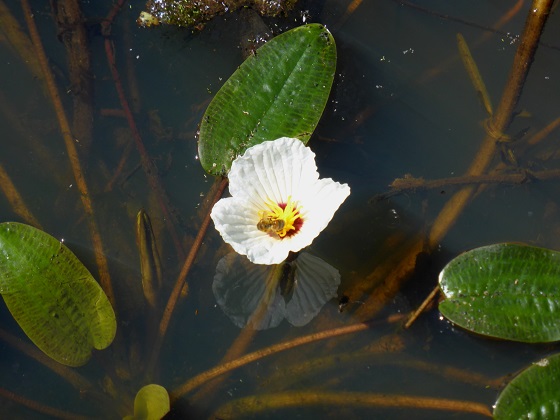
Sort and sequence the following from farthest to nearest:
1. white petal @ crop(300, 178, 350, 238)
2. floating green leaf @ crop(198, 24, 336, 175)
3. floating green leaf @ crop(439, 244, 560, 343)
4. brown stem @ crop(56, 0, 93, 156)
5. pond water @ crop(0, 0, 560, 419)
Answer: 1. brown stem @ crop(56, 0, 93, 156)
2. pond water @ crop(0, 0, 560, 419)
3. floating green leaf @ crop(198, 24, 336, 175)
4. floating green leaf @ crop(439, 244, 560, 343)
5. white petal @ crop(300, 178, 350, 238)

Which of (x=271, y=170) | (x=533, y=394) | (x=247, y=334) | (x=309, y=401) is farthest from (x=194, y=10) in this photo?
(x=533, y=394)

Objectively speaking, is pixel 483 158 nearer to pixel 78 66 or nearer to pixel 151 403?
pixel 151 403

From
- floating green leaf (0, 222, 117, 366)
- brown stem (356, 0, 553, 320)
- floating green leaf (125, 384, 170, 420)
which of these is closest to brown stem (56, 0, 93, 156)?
floating green leaf (0, 222, 117, 366)

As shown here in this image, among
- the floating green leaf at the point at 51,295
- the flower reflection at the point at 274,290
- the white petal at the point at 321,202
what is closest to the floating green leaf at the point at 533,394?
the flower reflection at the point at 274,290

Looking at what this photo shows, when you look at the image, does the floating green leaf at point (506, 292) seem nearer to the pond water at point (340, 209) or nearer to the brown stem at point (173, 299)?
the pond water at point (340, 209)

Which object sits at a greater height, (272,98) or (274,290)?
(272,98)

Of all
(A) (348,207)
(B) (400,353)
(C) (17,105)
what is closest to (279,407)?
(B) (400,353)

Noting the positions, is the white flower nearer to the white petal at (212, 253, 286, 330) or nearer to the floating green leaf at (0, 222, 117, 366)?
the white petal at (212, 253, 286, 330)
